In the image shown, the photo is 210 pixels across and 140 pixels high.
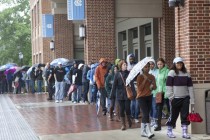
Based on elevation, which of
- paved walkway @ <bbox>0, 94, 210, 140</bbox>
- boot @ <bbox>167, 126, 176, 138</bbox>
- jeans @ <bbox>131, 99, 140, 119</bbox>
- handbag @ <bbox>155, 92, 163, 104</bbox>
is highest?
handbag @ <bbox>155, 92, 163, 104</bbox>

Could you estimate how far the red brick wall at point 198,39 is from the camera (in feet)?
34.2

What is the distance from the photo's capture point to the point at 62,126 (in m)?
12.4

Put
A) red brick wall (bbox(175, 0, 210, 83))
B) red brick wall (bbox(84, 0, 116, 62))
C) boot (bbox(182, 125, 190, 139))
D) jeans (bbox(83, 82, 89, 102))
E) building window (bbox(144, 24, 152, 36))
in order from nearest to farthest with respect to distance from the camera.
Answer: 1. boot (bbox(182, 125, 190, 139))
2. red brick wall (bbox(175, 0, 210, 83))
3. jeans (bbox(83, 82, 89, 102))
4. red brick wall (bbox(84, 0, 116, 62))
5. building window (bbox(144, 24, 152, 36))

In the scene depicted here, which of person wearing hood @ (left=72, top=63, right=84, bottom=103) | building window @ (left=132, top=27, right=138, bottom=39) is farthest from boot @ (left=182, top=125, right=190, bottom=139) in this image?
building window @ (left=132, top=27, right=138, bottom=39)

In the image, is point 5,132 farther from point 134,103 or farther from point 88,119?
point 134,103

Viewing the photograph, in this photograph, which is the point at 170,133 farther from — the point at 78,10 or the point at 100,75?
the point at 78,10

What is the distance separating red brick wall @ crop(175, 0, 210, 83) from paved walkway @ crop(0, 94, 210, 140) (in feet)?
5.06

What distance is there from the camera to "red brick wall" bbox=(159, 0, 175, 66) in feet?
57.2

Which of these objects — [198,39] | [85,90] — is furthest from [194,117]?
[85,90]

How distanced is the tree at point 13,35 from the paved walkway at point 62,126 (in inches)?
1347

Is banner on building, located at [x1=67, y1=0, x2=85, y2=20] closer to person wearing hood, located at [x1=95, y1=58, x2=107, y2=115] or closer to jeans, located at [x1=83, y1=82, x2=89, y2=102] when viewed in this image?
jeans, located at [x1=83, y1=82, x2=89, y2=102]

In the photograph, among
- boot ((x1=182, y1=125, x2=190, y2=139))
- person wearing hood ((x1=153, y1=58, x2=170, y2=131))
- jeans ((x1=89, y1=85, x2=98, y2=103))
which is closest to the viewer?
boot ((x1=182, y1=125, x2=190, y2=139))

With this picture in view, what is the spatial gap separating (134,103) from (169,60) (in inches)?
206

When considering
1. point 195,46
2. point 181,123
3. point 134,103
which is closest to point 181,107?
point 181,123
